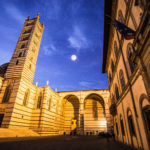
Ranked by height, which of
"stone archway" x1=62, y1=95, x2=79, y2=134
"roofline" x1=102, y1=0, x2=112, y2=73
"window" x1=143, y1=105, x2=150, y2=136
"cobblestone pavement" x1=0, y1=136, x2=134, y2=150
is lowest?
"cobblestone pavement" x1=0, y1=136, x2=134, y2=150

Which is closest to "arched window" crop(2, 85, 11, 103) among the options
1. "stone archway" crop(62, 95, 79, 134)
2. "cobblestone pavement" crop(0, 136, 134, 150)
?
"cobblestone pavement" crop(0, 136, 134, 150)

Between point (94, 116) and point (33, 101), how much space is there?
17.4 metres

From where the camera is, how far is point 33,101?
22.0 m

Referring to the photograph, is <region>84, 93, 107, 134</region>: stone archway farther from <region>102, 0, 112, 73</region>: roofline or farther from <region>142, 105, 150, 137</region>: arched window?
<region>142, 105, 150, 137</region>: arched window

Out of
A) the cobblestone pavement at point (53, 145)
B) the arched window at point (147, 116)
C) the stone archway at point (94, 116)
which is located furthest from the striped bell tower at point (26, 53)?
the arched window at point (147, 116)

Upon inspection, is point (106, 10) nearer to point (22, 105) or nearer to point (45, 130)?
point (22, 105)

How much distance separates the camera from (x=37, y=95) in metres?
22.6

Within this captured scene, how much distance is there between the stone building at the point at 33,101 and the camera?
58.0 ft

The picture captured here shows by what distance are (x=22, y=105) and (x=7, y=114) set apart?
2613mm

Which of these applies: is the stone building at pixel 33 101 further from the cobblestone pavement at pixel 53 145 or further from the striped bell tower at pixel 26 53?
the cobblestone pavement at pixel 53 145

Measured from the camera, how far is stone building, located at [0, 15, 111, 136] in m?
17.7

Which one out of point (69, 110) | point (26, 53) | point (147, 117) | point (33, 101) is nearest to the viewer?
point (147, 117)

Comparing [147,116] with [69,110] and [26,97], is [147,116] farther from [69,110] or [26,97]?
[69,110]

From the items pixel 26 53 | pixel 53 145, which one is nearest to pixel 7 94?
pixel 26 53
